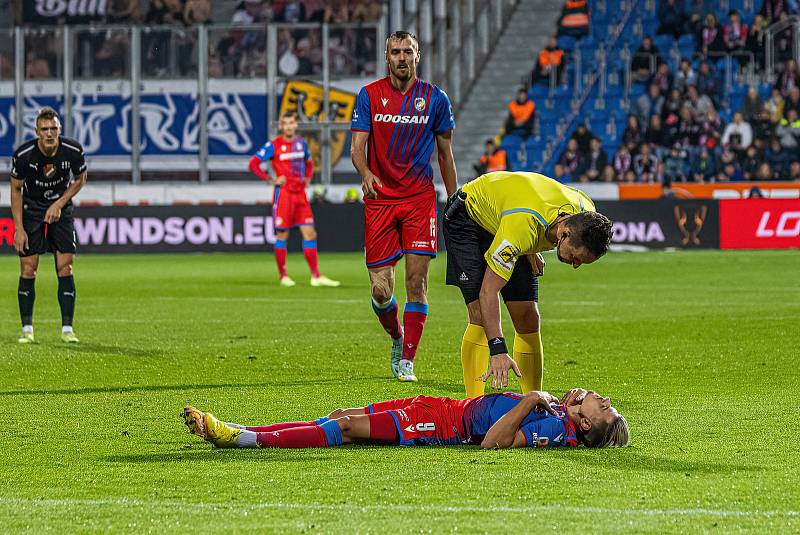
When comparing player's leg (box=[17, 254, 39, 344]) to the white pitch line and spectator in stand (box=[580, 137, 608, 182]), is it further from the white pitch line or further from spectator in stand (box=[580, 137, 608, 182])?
spectator in stand (box=[580, 137, 608, 182])

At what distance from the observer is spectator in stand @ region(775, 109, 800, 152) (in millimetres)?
30281

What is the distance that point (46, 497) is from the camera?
18.2ft

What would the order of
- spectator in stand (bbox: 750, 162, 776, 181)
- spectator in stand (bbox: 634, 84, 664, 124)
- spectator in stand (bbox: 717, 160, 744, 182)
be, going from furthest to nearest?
spectator in stand (bbox: 634, 84, 664, 124)
spectator in stand (bbox: 717, 160, 744, 182)
spectator in stand (bbox: 750, 162, 776, 181)

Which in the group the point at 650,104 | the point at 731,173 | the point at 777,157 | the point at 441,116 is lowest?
the point at 731,173

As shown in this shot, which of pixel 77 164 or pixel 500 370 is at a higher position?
pixel 77 164

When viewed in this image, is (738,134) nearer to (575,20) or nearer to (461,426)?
(575,20)

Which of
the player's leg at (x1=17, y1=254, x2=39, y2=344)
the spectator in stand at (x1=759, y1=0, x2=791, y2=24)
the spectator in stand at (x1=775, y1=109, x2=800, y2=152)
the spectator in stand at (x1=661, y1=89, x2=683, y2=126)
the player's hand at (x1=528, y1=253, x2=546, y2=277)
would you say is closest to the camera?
the player's hand at (x1=528, y1=253, x2=546, y2=277)

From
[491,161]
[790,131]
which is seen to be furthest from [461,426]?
[790,131]

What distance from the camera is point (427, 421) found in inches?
267

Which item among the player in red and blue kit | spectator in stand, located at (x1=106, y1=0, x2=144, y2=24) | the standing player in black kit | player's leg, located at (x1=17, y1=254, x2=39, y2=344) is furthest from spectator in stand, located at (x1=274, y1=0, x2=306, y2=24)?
the player in red and blue kit

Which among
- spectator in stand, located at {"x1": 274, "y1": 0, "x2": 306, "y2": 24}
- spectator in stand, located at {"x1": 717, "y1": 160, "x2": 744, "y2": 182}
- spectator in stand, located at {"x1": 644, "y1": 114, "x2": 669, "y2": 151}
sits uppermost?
spectator in stand, located at {"x1": 274, "y1": 0, "x2": 306, "y2": 24}

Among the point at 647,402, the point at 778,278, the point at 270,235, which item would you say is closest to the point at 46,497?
the point at 647,402

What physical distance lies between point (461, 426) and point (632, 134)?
25.0m

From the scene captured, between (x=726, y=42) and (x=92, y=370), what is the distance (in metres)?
25.0
